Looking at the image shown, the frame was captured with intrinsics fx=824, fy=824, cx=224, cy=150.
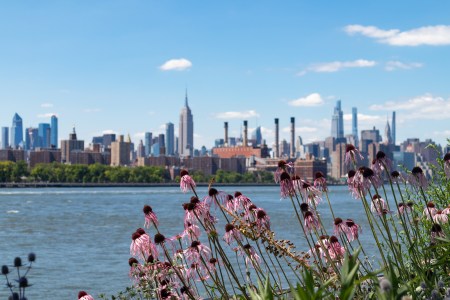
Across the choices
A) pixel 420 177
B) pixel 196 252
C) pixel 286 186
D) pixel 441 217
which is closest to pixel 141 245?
pixel 196 252

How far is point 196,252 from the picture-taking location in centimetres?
648

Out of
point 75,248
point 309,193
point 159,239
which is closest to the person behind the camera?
point 159,239

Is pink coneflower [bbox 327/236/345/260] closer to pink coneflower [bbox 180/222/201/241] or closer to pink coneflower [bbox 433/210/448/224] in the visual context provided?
pink coneflower [bbox 433/210/448/224]

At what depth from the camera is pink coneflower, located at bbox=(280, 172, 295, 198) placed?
21.1 feet

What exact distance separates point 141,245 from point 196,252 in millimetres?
435

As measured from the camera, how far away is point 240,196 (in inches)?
278

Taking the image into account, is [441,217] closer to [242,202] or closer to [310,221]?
[310,221]

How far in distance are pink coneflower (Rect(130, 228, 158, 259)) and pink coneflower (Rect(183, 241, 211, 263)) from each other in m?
0.27

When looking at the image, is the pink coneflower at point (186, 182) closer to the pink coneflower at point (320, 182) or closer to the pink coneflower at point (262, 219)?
the pink coneflower at point (262, 219)

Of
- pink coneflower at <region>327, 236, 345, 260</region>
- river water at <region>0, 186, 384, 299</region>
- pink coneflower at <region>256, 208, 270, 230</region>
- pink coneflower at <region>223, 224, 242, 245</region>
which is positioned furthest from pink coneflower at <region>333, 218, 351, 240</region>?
river water at <region>0, 186, 384, 299</region>

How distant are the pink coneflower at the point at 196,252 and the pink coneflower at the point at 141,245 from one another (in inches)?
10.7

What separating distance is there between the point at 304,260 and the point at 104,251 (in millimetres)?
33415

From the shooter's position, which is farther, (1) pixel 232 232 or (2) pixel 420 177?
(1) pixel 232 232

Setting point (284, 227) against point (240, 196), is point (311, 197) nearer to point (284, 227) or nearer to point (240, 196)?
point (240, 196)
